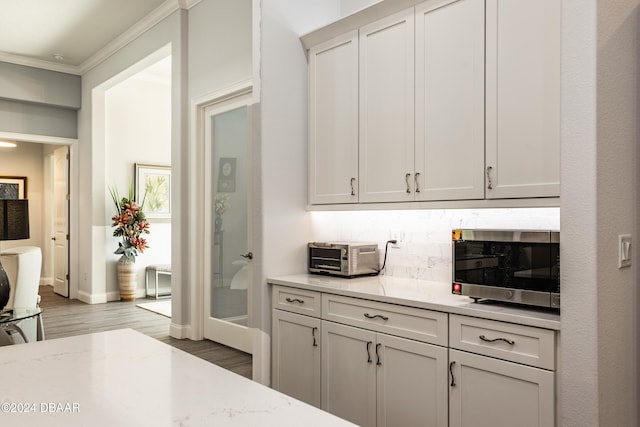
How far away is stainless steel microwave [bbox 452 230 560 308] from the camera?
184 centimetres

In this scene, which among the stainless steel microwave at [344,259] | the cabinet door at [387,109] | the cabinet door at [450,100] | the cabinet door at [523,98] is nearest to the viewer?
the cabinet door at [523,98]

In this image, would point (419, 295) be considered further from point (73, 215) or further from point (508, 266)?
point (73, 215)

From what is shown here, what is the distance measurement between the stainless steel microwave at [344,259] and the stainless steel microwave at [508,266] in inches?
31.6

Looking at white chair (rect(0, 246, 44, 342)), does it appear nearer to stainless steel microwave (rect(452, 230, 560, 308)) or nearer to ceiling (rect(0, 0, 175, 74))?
ceiling (rect(0, 0, 175, 74))

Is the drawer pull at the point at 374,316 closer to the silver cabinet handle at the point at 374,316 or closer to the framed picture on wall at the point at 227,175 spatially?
the silver cabinet handle at the point at 374,316

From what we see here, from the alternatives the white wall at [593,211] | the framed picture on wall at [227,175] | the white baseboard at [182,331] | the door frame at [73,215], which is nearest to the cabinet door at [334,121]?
the white wall at [593,211]

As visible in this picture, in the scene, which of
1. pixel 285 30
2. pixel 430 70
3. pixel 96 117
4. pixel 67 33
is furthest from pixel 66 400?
pixel 96 117

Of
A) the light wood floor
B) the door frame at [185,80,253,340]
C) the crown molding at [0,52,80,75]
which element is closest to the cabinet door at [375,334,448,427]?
the light wood floor

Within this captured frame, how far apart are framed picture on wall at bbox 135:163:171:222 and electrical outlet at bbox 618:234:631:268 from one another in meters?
6.36

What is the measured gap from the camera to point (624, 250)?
5.80ft

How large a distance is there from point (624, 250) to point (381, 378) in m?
1.17

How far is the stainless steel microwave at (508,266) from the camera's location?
1.84 m

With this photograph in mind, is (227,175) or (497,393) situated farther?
(227,175)

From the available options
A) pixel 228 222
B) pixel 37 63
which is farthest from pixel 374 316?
pixel 37 63
